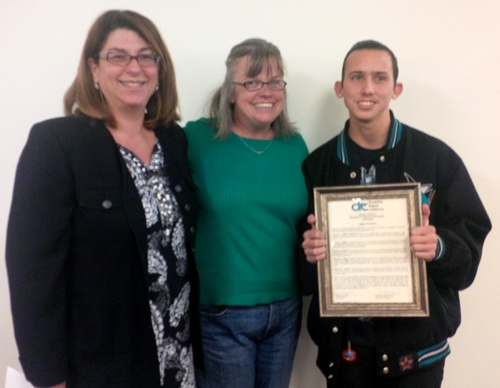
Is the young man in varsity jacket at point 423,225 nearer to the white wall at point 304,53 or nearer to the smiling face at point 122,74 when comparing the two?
the white wall at point 304,53

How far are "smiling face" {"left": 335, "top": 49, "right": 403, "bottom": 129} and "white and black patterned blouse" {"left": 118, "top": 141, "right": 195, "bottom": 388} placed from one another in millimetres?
754

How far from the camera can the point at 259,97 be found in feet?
5.41

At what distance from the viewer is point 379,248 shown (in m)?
1.43

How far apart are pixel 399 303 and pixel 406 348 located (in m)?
0.20

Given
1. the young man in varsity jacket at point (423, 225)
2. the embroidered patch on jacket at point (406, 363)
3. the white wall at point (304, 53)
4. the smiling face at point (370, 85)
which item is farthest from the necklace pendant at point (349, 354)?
the white wall at point (304, 53)

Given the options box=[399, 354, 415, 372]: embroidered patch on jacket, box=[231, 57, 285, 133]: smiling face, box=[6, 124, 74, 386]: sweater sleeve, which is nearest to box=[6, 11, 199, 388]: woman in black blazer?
box=[6, 124, 74, 386]: sweater sleeve

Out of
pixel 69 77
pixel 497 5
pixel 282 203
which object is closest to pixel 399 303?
pixel 282 203

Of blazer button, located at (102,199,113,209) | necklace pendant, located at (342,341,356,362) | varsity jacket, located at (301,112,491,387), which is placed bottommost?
necklace pendant, located at (342,341,356,362)

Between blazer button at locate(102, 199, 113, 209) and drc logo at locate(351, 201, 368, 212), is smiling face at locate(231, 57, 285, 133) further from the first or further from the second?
blazer button at locate(102, 199, 113, 209)

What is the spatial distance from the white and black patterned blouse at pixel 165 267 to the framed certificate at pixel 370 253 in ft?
1.59

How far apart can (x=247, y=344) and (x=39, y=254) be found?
33.6 inches

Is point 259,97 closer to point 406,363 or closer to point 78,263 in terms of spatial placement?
point 78,263

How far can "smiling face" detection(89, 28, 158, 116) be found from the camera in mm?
1311

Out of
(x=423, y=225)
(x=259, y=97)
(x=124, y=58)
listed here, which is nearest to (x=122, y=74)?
(x=124, y=58)
